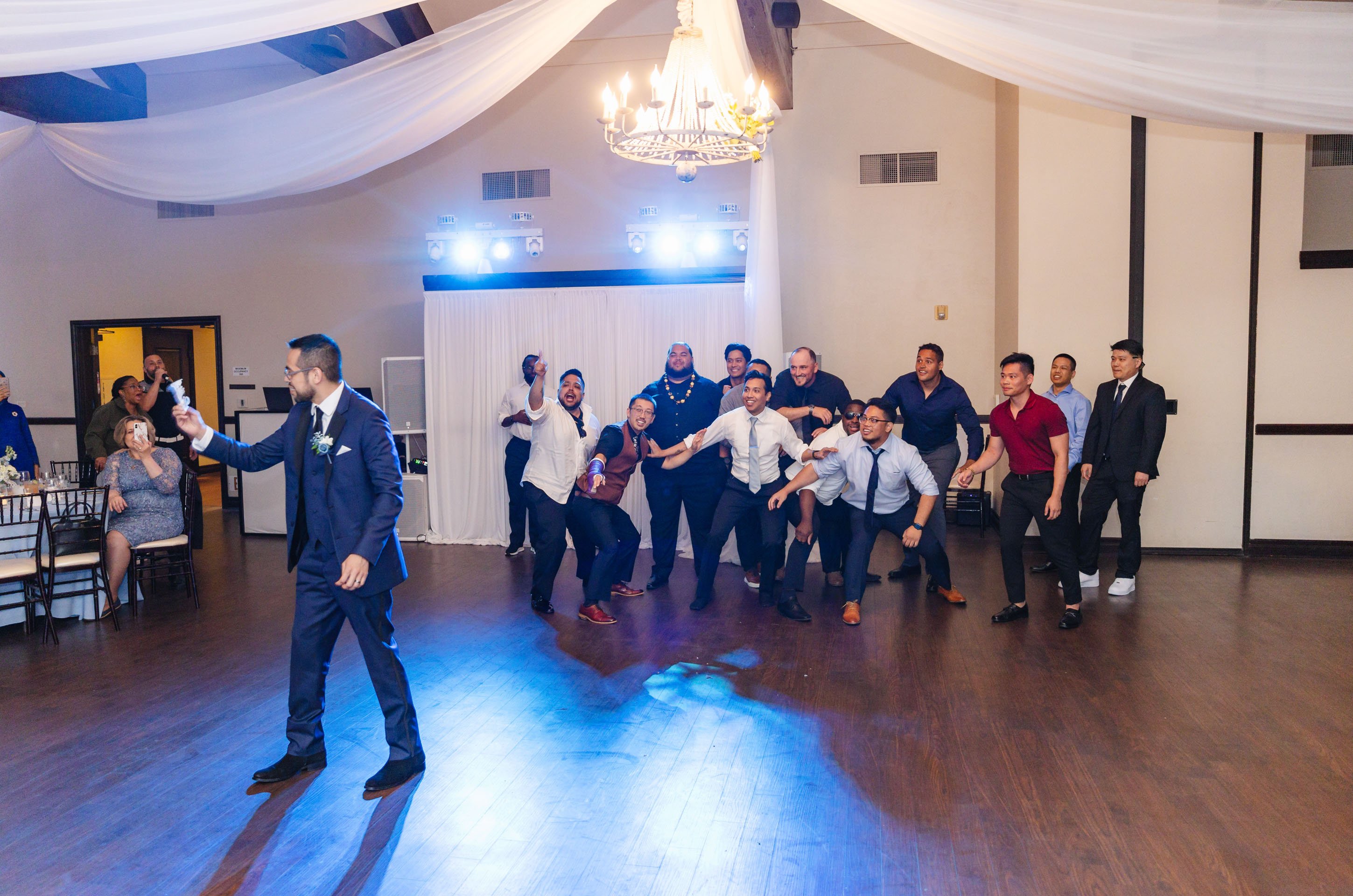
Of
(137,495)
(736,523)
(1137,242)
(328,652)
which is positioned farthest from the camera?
(1137,242)

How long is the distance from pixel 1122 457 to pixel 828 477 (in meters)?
2.08

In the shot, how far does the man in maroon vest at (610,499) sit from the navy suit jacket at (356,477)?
2.18 metres

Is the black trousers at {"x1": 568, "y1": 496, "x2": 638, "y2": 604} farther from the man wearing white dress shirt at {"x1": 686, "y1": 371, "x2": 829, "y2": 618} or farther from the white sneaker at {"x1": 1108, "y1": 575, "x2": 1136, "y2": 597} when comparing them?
the white sneaker at {"x1": 1108, "y1": 575, "x2": 1136, "y2": 597}

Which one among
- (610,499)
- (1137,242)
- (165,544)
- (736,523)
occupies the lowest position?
(165,544)

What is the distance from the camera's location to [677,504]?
641 cm

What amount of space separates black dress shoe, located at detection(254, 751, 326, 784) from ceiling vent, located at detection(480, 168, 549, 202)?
7.29 m

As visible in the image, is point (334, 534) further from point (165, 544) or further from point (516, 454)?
point (516, 454)

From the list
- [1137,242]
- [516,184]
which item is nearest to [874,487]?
[1137,242]

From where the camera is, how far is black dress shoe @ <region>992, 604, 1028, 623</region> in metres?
5.48

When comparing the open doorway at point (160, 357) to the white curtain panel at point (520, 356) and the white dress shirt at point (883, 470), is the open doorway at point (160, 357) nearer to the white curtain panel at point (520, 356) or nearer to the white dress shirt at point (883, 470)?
the white curtain panel at point (520, 356)

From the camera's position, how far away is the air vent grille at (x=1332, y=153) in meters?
7.79

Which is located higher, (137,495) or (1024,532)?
(137,495)

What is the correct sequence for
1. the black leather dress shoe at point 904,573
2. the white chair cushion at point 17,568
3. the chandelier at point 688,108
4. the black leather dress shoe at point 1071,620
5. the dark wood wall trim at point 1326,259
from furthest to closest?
the dark wood wall trim at point 1326,259 < the black leather dress shoe at point 904,573 < the black leather dress shoe at point 1071,620 < the white chair cushion at point 17,568 < the chandelier at point 688,108

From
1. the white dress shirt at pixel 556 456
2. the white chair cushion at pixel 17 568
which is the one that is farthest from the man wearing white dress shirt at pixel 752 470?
the white chair cushion at pixel 17 568
